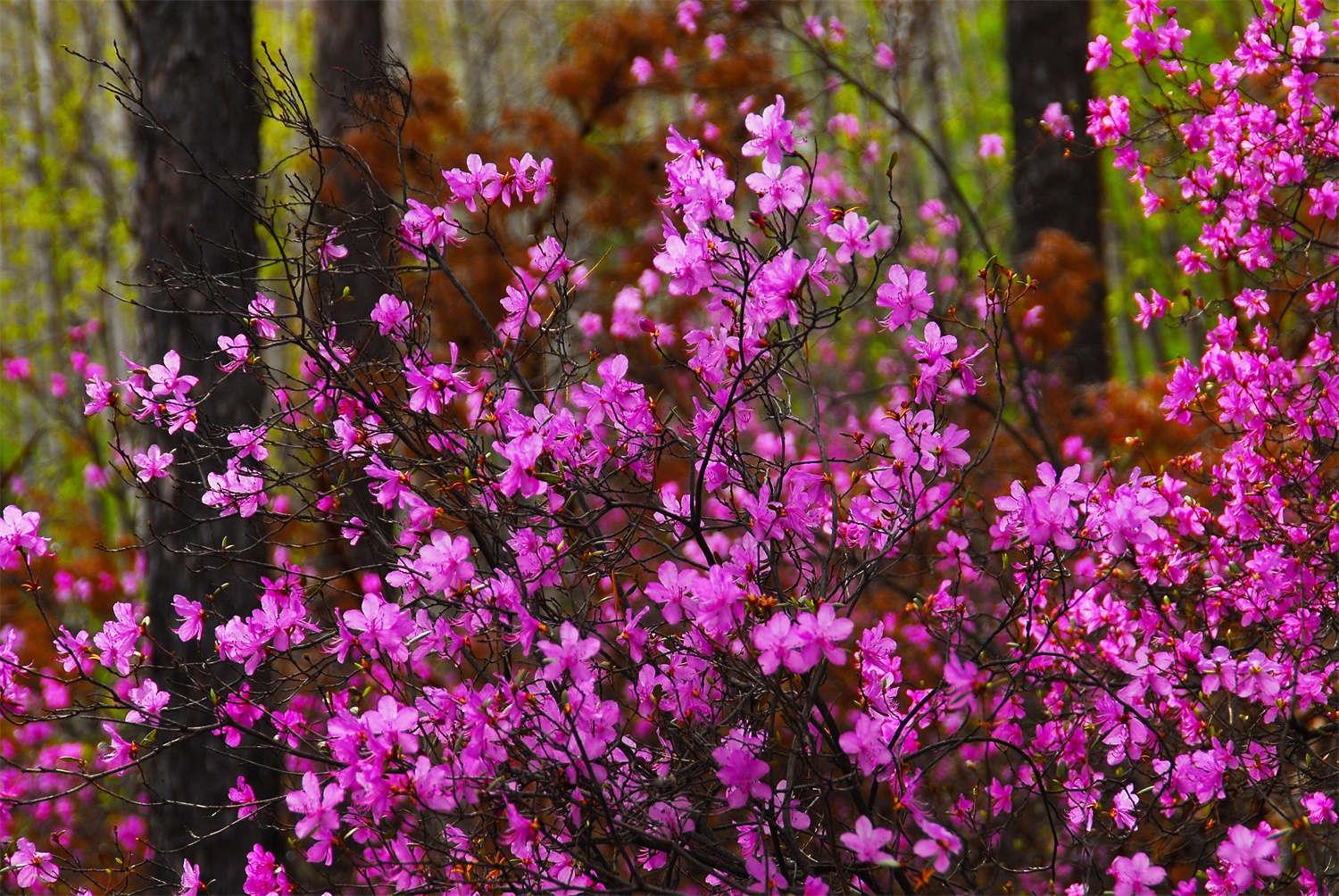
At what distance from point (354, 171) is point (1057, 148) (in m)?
5.53

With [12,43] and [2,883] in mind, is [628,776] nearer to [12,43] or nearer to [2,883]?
[2,883]

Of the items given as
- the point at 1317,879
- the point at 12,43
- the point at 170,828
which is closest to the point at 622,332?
the point at 170,828

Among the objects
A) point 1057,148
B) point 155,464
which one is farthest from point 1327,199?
point 1057,148

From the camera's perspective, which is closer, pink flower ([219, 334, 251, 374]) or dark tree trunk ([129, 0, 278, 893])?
pink flower ([219, 334, 251, 374])

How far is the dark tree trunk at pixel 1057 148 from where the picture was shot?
7.90m

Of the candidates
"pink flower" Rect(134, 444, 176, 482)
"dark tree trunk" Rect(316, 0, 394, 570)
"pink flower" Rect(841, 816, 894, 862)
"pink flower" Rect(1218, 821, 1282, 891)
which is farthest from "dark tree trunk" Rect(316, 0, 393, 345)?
"pink flower" Rect(1218, 821, 1282, 891)

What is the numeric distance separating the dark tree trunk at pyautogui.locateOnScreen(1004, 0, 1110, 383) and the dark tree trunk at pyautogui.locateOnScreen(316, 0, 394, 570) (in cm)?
405

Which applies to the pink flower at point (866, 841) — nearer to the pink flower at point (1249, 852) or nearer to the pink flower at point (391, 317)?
the pink flower at point (1249, 852)

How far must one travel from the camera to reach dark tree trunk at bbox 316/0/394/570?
3.00 meters

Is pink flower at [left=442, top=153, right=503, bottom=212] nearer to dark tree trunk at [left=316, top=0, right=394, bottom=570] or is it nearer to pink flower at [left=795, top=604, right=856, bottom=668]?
dark tree trunk at [left=316, top=0, right=394, bottom=570]

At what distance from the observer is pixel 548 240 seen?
2.90m

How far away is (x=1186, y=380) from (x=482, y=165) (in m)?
2.00

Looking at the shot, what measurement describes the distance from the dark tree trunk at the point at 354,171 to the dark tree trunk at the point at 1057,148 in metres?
4.05

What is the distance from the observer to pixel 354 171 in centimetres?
376
